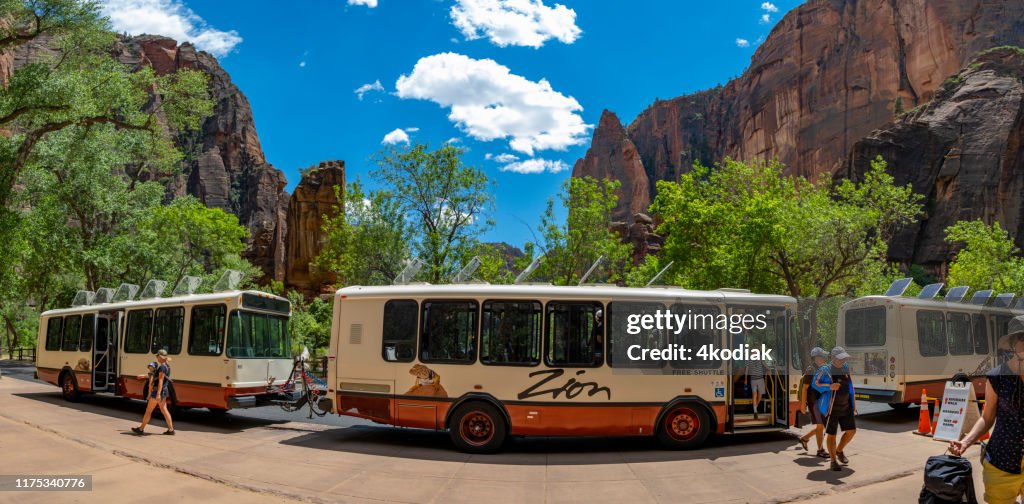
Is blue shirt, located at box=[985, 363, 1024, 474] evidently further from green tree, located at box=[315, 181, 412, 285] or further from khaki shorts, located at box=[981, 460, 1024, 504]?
green tree, located at box=[315, 181, 412, 285]

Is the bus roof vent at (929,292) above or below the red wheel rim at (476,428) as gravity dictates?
above

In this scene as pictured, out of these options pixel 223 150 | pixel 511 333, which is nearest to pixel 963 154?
pixel 511 333

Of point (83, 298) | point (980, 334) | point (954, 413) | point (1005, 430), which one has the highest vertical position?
point (83, 298)

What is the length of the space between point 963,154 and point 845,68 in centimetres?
3600

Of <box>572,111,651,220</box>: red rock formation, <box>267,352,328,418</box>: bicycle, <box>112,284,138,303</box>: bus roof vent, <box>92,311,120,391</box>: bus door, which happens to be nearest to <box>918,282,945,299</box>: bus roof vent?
<box>267,352,328,418</box>: bicycle

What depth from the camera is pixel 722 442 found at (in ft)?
40.4

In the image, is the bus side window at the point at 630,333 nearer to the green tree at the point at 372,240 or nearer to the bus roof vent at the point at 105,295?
the bus roof vent at the point at 105,295

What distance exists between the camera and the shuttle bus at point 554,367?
1134 centimetres

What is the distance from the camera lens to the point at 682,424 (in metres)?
11.6

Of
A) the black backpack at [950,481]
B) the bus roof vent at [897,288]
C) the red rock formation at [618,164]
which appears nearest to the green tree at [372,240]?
the bus roof vent at [897,288]

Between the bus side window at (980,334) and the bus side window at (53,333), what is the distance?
2608 centimetres

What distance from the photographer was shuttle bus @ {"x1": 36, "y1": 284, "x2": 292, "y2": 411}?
1426 cm

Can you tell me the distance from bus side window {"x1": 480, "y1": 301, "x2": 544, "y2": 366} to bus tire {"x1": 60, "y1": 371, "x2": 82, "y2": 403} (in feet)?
46.7

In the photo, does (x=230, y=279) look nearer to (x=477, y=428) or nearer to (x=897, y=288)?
(x=477, y=428)
